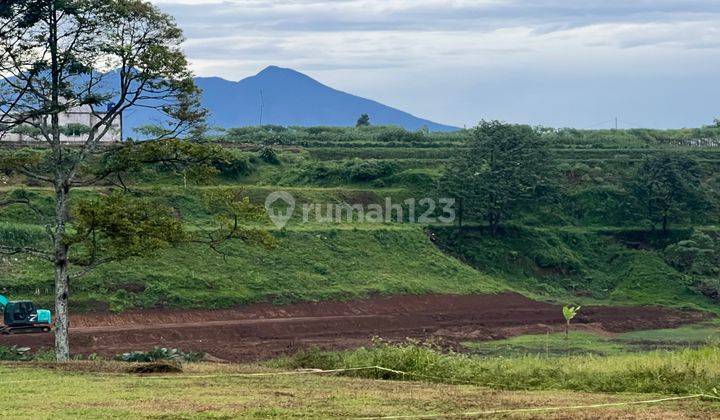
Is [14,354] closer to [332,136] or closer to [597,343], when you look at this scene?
[597,343]

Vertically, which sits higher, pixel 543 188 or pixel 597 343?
pixel 543 188

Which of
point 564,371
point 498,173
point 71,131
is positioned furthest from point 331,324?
point 71,131

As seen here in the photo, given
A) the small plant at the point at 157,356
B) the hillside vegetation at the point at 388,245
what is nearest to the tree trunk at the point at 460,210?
the hillside vegetation at the point at 388,245

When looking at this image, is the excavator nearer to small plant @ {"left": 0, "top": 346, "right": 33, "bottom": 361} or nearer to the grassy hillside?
the grassy hillside

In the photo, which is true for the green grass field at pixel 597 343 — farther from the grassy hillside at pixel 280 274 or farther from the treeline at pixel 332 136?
the treeline at pixel 332 136

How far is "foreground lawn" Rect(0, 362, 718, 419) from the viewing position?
709 inches

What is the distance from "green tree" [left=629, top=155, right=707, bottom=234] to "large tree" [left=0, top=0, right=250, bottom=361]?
126 feet

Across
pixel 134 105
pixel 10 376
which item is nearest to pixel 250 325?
pixel 134 105

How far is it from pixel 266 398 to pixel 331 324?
23785mm

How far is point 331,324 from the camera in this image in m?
43.7

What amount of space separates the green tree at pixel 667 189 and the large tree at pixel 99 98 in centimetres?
3839

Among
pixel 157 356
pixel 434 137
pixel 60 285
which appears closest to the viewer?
pixel 60 285

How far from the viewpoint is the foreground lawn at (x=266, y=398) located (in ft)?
59.1

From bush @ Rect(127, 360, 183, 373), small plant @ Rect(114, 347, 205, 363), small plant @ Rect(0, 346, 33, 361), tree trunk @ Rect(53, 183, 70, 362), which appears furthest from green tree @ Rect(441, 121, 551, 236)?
bush @ Rect(127, 360, 183, 373)
